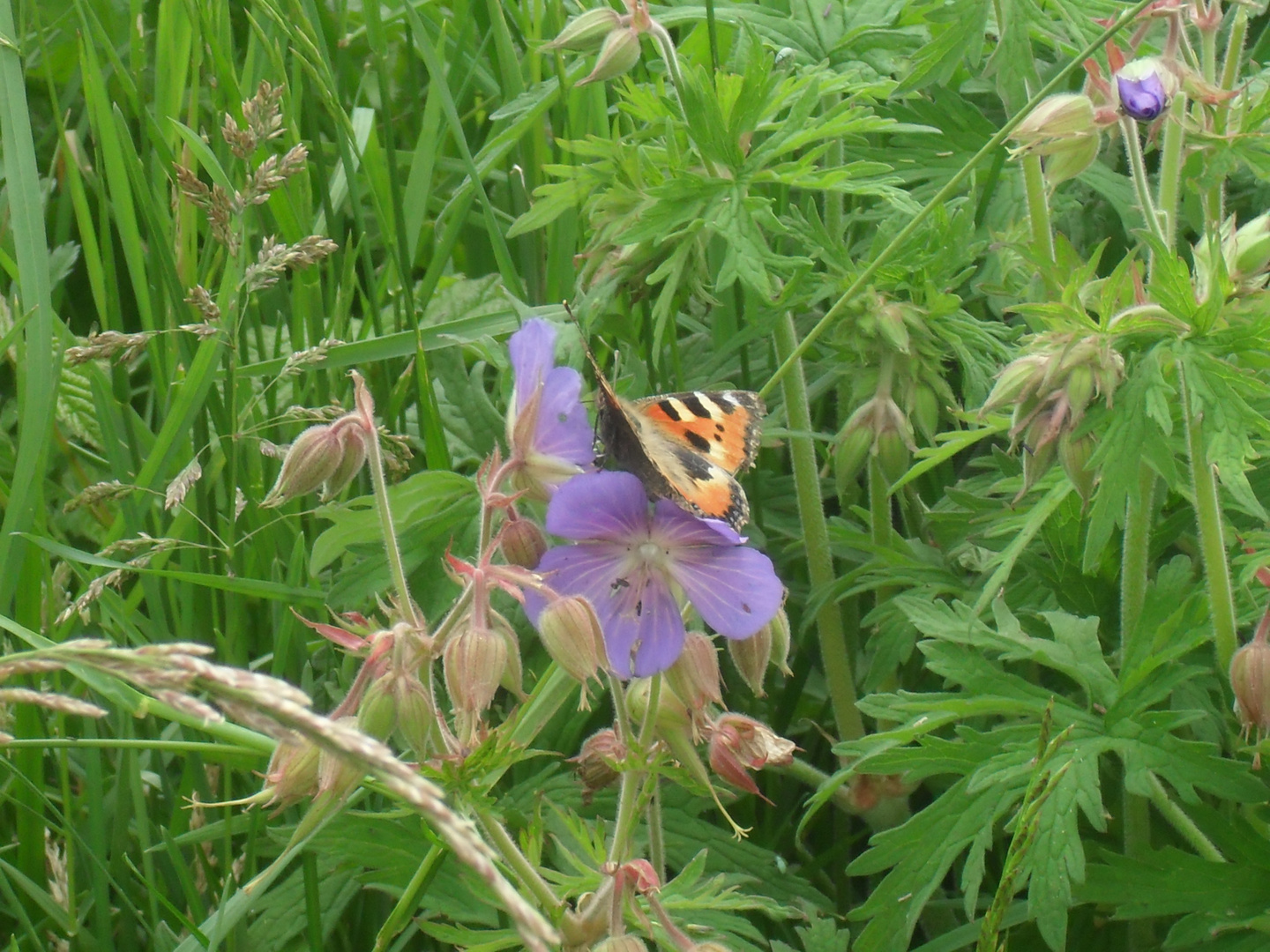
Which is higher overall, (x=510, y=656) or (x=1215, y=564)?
(x=510, y=656)

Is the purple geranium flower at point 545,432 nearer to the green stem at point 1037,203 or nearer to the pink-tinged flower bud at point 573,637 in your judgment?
the pink-tinged flower bud at point 573,637

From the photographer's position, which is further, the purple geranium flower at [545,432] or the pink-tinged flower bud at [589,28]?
the pink-tinged flower bud at [589,28]

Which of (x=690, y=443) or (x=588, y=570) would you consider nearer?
(x=588, y=570)

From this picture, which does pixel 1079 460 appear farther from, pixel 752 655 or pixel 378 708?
pixel 378 708

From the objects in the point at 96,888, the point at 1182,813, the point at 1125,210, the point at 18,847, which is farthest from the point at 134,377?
the point at 1182,813

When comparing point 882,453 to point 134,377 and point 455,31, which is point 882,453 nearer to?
point 455,31

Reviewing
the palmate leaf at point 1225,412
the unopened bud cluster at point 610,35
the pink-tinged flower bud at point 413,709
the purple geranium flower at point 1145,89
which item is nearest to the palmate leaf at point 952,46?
the purple geranium flower at point 1145,89

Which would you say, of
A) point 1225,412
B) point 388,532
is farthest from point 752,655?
point 1225,412
